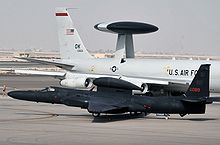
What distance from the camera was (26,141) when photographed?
27625mm

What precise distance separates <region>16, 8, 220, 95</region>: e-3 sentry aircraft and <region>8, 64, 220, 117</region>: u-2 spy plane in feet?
50.8

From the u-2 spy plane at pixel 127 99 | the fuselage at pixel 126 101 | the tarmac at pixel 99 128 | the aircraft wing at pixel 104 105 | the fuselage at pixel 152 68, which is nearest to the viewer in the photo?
the tarmac at pixel 99 128

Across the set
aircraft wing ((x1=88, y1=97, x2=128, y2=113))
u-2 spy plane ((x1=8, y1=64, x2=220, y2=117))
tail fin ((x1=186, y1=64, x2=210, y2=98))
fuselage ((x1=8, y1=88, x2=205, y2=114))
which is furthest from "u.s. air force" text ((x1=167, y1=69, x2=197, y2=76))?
aircraft wing ((x1=88, y1=97, x2=128, y2=113))

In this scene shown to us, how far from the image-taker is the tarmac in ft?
93.0

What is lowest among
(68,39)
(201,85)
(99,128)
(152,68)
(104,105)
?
(99,128)

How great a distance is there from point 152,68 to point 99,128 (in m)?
27.0

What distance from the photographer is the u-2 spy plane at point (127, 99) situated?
37.4 m

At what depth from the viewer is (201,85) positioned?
37.5m

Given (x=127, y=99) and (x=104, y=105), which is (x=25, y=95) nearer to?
(x=104, y=105)

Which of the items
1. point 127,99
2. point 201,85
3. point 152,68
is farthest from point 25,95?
point 152,68

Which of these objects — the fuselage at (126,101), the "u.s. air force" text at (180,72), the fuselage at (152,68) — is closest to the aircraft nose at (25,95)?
the fuselage at (126,101)

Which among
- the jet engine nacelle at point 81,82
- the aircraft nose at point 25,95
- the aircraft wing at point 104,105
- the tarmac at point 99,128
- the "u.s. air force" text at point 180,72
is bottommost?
the tarmac at point 99,128

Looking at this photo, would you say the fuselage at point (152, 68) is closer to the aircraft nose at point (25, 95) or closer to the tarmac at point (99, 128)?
the tarmac at point (99, 128)

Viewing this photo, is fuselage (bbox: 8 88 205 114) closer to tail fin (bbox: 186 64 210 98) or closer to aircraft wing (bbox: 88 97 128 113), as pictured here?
aircraft wing (bbox: 88 97 128 113)
